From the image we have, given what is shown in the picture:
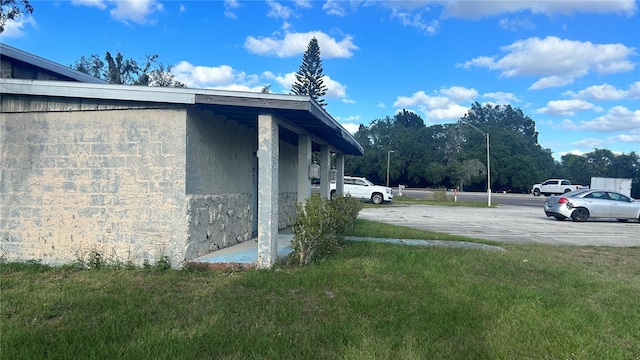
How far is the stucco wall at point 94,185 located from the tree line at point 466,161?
62580 millimetres

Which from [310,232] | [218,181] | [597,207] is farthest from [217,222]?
[597,207]

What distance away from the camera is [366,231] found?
40.7ft

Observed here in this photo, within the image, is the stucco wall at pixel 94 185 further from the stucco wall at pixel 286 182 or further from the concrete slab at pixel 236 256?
the stucco wall at pixel 286 182

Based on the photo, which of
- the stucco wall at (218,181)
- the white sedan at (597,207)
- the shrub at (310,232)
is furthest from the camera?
the white sedan at (597,207)

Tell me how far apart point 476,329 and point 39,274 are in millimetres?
6095

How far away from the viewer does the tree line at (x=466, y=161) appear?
2653 inches

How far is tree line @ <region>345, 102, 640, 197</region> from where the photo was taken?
67.4m

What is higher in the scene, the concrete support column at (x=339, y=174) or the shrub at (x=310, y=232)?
the concrete support column at (x=339, y=174)

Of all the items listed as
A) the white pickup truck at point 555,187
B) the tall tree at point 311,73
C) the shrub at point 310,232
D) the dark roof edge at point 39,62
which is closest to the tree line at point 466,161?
the white pickup truck at point 555,187

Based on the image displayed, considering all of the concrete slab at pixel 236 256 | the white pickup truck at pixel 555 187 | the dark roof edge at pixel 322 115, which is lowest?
the concrete slab at pixel 236 256

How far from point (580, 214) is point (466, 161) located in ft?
163

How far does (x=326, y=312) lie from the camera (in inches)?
198

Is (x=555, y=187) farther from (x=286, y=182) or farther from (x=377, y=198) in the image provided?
(x=286, y=182)

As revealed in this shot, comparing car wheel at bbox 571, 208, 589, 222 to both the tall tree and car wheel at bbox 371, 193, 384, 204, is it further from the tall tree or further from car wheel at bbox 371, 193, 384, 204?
the tall tree
